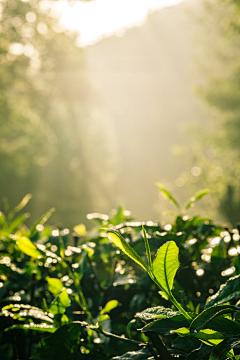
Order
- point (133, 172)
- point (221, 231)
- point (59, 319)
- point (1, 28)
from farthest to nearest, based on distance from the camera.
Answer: point (133, 172), point (1, 28), point (221, 231), point (59, 319)

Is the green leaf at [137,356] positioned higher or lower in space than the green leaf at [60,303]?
lower

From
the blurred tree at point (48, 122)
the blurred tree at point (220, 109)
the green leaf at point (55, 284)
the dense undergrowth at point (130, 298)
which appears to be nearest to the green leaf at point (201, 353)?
the dense undergrowth at point (130, 298)

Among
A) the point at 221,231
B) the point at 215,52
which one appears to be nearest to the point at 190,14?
the point at 215,52

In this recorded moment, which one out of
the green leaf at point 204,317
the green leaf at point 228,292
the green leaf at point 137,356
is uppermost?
the green leaf at point 228,292

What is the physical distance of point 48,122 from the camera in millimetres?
12906

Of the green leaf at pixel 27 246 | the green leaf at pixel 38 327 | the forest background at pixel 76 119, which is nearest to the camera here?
the green leaf at pixel 38 327

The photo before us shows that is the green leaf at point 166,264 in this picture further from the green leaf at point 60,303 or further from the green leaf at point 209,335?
the green leaf at point 60,303

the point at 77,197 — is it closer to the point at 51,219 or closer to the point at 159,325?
the point at 51,219

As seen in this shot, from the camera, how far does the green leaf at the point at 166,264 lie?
28 centimetres

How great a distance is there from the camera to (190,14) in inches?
450

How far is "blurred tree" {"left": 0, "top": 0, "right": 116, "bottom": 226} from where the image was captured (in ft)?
33.1

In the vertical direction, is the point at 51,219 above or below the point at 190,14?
below

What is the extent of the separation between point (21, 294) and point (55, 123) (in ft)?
44.1

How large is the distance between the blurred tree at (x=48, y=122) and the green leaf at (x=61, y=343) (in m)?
9.93
